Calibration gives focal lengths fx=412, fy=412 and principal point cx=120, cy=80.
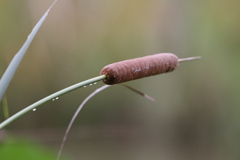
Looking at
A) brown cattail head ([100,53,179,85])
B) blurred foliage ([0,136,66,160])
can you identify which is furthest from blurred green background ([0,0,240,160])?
blurred foliage ([0,136,66,160])

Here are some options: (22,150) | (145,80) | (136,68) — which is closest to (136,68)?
(136,68)

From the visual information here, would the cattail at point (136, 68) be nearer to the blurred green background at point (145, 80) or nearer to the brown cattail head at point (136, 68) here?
the brown cattail head at point (136, 68)

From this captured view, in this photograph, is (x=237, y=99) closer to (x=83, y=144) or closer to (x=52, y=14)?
(x=83, y=144)

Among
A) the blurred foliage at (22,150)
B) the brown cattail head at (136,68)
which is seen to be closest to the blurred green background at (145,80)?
the brown cattail head at (136,68)

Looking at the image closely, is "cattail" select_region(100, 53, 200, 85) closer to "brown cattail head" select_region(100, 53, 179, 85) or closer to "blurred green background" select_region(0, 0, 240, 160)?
"brown cattail head" select_region(100, 53, 179, 85)

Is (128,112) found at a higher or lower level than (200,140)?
higher

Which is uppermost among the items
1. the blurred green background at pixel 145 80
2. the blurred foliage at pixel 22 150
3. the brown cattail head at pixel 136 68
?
the brown cattail head at pixel 136 68

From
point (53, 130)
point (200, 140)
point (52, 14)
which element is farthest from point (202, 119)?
point (52, 14)

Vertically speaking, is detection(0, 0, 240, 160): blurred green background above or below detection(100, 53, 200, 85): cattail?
below

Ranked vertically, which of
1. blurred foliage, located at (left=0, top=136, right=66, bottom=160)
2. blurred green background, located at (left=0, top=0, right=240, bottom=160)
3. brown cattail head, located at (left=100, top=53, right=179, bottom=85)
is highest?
brown cattail head, located at (left=100, top=53, right=179, bottom=85)
